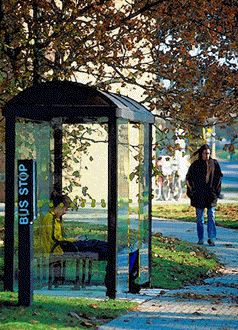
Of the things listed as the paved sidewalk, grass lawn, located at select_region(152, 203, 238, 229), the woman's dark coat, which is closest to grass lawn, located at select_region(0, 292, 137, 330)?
the paved sidewalk

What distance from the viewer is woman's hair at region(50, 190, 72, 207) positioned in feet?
29.7

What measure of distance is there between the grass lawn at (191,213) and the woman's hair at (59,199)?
9485 millimetres

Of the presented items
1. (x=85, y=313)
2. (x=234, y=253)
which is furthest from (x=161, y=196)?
(x=85, y=313)

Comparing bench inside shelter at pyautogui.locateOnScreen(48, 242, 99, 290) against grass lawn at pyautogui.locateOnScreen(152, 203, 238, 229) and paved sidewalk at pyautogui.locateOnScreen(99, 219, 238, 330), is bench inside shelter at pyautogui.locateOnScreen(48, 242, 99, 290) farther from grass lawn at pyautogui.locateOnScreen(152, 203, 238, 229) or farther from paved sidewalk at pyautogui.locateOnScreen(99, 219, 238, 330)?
grass lawn at pyautogui.locateOnScreen(152, 203, 238, 229)

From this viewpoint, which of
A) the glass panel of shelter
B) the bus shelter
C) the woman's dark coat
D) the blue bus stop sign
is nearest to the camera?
the blue bus stop sign

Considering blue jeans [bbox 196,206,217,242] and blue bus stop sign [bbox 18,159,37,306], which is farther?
blue jeans [bbox 196,206,217,242]

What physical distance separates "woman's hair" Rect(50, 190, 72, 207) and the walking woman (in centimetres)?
508

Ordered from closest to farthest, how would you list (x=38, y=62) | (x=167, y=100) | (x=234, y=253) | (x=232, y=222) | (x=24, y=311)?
(x=24, y=311) < (x=38, y=62) < (x=167, y=100) < (x=234, y=253) < (x=232, y=222)

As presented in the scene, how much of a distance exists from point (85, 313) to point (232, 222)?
1214 cm

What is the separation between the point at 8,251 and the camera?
8.26 metres

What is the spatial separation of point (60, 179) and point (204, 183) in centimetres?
481

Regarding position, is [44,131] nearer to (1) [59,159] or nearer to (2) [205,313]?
(1) [59,159]

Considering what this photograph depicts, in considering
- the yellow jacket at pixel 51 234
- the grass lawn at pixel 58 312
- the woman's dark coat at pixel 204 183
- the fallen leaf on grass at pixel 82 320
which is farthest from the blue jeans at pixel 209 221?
the fallen leaf on grass at pixel 82 320

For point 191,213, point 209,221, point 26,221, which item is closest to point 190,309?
point 26,221
